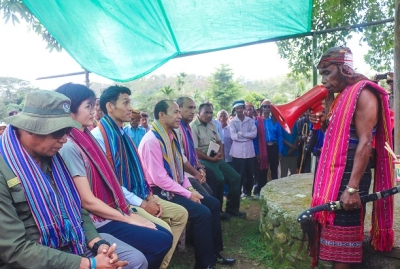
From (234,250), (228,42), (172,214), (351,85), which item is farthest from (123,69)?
(351,85)

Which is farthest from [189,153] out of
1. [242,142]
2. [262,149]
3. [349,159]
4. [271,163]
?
[271,163]

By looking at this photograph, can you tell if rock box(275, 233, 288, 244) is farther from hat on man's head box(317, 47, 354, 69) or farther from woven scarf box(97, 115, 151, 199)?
hat on man's head box(317, 47, 354, 69)

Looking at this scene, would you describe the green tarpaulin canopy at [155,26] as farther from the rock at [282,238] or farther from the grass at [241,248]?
the grass at [241,248]

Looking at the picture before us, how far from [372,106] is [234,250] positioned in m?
2.51

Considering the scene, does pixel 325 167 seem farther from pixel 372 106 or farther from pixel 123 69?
pixel 123 69

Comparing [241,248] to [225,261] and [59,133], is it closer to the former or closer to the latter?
[225,261]

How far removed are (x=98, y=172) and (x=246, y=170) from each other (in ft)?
14.3

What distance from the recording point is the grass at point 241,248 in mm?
3672

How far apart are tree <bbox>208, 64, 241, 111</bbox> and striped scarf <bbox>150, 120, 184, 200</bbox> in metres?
40.6

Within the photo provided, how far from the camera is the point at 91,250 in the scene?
2.08 m

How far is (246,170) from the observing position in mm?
6543

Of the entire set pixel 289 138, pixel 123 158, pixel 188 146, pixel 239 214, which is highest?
pixel 123 158

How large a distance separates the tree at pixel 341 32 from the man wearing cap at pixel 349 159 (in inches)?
130

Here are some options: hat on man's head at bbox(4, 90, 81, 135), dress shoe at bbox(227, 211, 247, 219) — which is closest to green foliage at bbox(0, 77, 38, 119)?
dress shoe at bbox(227, 211, 247, 219)
